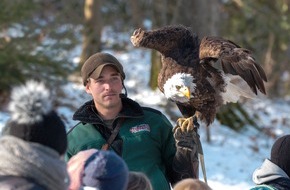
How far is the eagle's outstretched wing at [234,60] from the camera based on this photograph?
474 cm

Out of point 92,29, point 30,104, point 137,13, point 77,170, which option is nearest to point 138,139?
point 77,170

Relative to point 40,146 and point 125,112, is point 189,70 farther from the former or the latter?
point 40,146

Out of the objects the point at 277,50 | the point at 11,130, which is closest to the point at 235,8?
the point at 277,50

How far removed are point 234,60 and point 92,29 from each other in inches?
473

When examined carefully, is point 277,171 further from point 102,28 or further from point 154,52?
point 102,28

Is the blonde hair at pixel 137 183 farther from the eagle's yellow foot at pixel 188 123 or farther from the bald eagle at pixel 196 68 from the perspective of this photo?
the bald eagle at pixel 196 68

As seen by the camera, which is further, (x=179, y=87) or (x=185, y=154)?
(x=179, y=87)

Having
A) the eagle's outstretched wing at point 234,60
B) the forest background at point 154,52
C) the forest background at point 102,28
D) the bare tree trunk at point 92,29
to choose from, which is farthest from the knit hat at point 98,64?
the bare tree trunk at point 92,29

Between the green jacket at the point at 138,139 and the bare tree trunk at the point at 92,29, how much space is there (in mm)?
11491

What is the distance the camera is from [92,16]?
1691cm

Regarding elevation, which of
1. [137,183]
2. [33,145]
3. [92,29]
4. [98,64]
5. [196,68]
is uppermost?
[92,29]

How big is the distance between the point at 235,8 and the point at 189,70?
48.6 feet

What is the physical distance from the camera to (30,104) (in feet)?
8.60

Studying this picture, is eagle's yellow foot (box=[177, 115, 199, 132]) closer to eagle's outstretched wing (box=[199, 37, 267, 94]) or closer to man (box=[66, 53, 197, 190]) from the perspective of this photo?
man (box=[66, 53, 197, 190])
